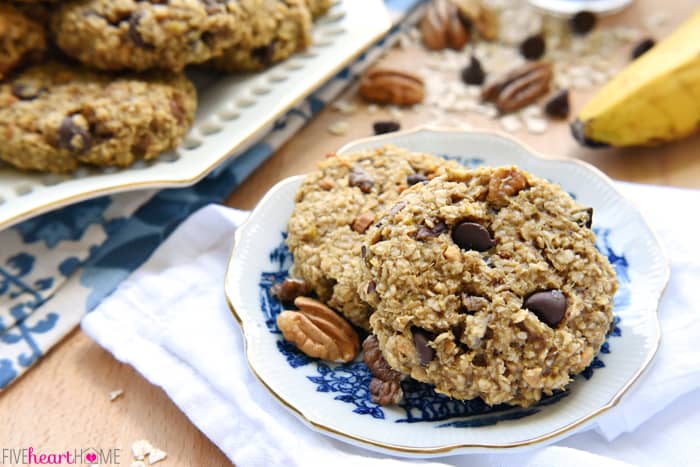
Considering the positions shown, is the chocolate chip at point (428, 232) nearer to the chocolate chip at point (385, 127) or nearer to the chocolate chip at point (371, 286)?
the chocolate chip at point (371, 286)

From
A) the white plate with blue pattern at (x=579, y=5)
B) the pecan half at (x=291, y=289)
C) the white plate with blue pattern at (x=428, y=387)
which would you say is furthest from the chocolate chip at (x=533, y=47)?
the pecan half at (x=291, y=289)

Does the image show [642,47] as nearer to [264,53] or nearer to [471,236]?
[264,53]

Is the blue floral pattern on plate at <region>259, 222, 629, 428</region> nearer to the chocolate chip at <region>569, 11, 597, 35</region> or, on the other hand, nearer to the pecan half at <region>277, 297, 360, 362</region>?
the pecan half at <region>277, 297, 360, 362</region>

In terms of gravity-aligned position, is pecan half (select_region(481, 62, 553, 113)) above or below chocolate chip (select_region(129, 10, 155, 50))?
below

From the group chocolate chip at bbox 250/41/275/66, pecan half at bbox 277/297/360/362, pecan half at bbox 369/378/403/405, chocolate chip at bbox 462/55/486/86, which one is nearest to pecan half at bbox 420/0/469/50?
chocolate chip at bbox 462/55/486/86

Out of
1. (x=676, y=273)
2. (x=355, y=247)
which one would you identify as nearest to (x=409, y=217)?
(x=355, y=247)
